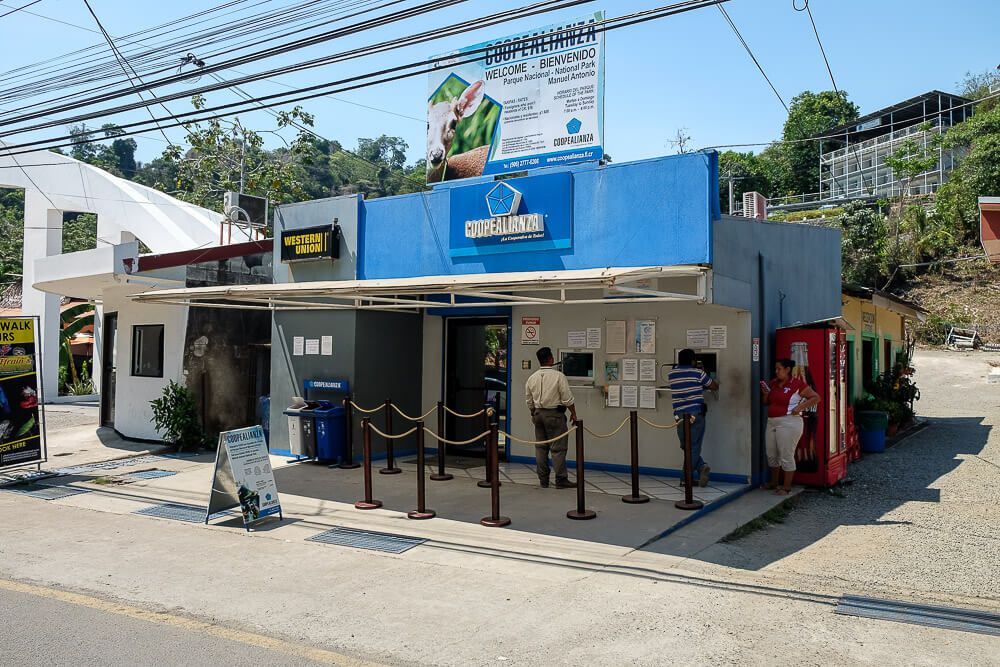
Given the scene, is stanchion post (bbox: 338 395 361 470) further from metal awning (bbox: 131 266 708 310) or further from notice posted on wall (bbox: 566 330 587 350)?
notice posted on wall (bbox: 566 330 587 350)

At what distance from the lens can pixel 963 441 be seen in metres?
15.4

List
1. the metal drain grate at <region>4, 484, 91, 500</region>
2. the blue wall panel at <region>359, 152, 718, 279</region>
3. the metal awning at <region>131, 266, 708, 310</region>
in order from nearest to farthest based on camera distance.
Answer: the metal awning at <region>131, 266, 708, 310</region> → the blue wall panel at <region>359, 152, 718, 279</region> → the metal drain grate at <region>4, 484, 91, 500</region>

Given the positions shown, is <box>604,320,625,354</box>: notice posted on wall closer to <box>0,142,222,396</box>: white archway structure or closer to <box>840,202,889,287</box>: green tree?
<box>0,142,222,396</box>: white archway structure

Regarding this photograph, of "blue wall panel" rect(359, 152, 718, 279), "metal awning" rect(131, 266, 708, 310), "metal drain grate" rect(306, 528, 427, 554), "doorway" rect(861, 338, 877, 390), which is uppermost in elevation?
"blue wall panel" rect(359, 152, 718, 279)

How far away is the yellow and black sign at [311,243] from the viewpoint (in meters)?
13.2

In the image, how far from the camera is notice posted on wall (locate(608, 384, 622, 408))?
11852 mm

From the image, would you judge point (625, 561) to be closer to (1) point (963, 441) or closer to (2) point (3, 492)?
(2) point (3, 492)

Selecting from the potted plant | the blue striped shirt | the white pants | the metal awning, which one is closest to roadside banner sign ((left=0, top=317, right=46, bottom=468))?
the metal awning

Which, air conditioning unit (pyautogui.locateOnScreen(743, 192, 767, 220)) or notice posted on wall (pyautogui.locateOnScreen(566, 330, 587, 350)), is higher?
air conditioning unit (pyautogui.locateOnScreen(743, 192, 767, 220))

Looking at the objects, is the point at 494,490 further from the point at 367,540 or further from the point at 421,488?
the point at 367,540

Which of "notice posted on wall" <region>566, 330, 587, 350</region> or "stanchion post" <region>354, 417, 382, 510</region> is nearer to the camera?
"stanchion post" <region>354, 417, 382, 510</region>

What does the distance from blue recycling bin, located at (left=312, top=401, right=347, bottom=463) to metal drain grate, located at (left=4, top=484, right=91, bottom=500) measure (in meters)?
3.35

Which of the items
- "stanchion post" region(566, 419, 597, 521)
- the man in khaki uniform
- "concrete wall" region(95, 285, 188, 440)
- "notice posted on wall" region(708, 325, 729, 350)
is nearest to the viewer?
"stanchion post" region(566, 419, 597, 521)

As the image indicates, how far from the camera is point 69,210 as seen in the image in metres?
25.3
